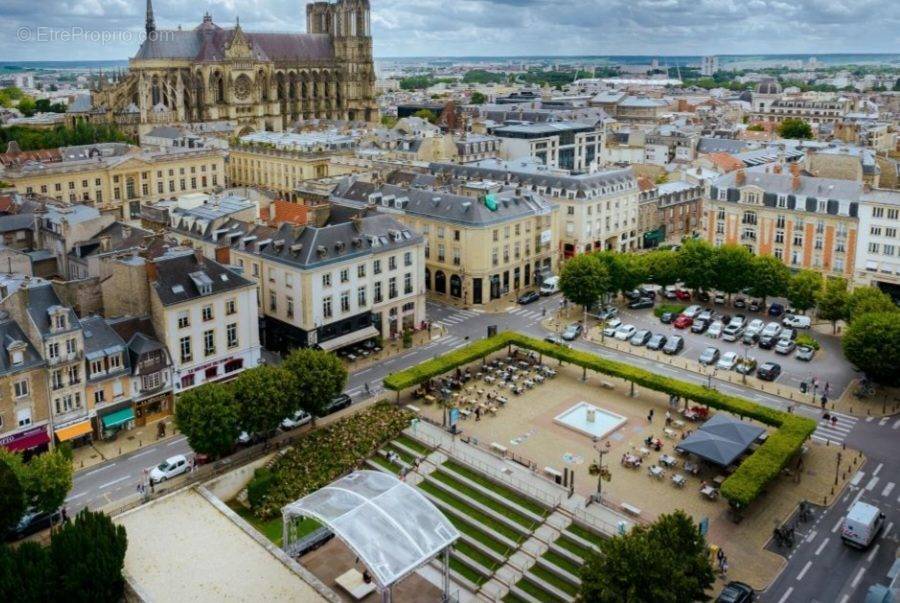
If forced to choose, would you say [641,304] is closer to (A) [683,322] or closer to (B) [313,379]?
(A) [683,322]

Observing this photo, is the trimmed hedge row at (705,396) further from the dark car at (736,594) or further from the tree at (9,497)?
the tree at (9,497)

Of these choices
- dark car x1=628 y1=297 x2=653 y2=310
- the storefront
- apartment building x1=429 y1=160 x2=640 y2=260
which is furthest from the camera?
apartment building x1=429 y1=160 x2=640 y2=260

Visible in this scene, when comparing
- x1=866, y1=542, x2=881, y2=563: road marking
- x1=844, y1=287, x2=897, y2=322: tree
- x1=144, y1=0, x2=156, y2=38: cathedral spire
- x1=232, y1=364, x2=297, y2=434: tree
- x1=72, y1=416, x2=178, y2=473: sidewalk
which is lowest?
x1=866, y1=542, x2=881, y2=563: road marking

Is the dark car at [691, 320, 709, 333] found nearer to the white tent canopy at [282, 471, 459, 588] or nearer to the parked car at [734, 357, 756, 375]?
the parked car at [734, 357, 756, 375]

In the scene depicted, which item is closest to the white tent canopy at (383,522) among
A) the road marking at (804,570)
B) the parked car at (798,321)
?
the road marking at (804,570)

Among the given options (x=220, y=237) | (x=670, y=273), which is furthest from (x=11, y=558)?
(x=670, y=273)

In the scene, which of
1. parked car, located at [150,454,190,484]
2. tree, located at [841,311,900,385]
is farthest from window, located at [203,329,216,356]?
tree, located at [841,311,900,385]

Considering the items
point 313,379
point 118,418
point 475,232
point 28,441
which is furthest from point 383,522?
point 475,232

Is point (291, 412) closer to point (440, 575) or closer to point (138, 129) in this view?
point (440, 575)
